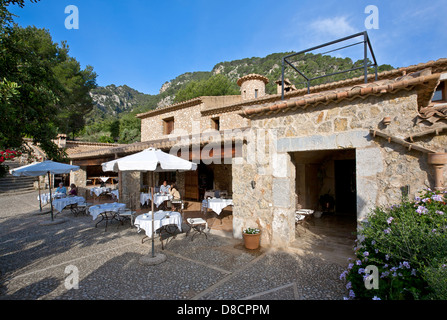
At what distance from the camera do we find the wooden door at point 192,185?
1278cm

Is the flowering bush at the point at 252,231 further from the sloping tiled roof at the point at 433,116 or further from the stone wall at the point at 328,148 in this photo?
the sloping tiled roof at the point at 433,116

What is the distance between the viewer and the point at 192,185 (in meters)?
13.0

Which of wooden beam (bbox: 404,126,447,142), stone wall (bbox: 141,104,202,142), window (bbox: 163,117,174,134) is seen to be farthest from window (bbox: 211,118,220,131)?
wooden beam (bbox: 404,126,447,142)

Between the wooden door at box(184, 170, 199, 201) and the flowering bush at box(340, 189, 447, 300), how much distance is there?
1009 cm

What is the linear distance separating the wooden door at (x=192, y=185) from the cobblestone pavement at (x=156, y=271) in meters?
6.53

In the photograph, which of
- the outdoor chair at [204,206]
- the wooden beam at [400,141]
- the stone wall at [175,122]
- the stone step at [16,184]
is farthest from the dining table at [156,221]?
the stone step at [16,184]

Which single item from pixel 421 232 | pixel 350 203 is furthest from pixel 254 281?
pixel 350 203

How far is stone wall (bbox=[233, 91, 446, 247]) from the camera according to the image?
3920 mm

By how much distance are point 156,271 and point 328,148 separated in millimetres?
4268

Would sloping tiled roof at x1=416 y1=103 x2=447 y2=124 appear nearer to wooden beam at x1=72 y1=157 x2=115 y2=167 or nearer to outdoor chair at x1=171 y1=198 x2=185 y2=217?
A: outdoor chair at x1=171 y1=198 x2=185 y2=217

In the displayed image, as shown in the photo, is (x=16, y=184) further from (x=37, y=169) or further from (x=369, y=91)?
(x=369, y=91)
